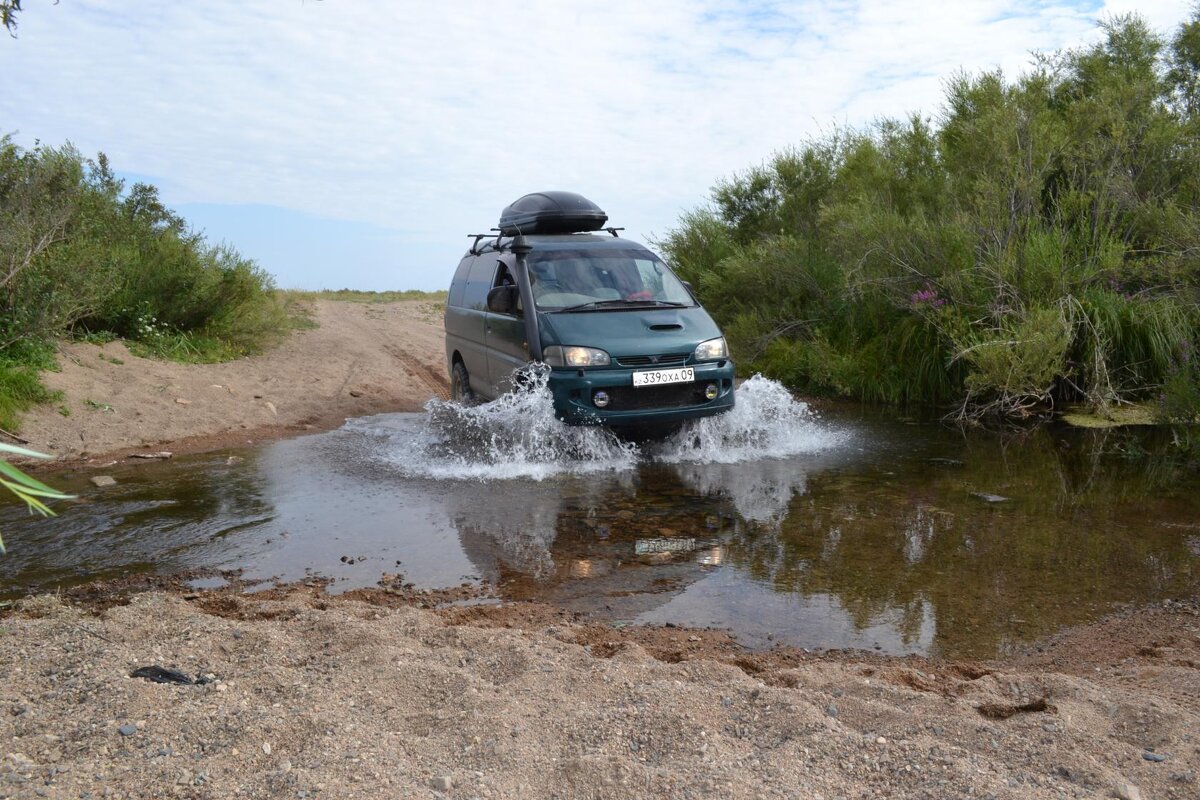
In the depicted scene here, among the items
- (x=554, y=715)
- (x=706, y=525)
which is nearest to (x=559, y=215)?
(x=706, y=525)

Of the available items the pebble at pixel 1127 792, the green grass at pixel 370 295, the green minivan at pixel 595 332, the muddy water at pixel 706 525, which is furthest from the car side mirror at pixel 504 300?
the green grass at pixel 370 295

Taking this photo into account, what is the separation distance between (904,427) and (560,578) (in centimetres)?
685

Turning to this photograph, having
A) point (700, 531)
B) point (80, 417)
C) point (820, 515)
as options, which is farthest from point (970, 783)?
point (80, 417)

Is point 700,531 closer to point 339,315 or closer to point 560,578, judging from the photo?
point 560,578

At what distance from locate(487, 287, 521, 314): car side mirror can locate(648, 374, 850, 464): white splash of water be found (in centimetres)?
203

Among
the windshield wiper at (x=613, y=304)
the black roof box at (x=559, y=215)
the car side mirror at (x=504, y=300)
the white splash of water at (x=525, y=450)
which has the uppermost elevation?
the black roof box at (x=559, y=215)

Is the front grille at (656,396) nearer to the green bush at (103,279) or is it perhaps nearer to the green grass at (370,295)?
the green bush at (103,279)

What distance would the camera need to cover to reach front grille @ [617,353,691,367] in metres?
8.52

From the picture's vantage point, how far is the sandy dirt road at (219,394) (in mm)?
9766

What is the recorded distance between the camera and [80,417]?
994 cm

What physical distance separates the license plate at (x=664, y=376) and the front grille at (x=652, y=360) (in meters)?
0.08

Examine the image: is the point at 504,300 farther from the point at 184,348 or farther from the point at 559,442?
the point at 184,348

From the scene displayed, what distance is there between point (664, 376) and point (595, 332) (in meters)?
0.77

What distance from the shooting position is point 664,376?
28.1 ft
